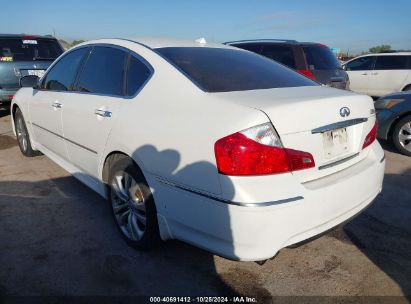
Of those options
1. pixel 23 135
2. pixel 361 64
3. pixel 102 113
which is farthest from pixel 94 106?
pixel 361 64

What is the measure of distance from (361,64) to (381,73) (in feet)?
2.65

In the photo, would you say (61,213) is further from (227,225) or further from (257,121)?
(257,121)

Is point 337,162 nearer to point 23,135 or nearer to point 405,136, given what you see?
point 405,136

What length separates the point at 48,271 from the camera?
8.45ft

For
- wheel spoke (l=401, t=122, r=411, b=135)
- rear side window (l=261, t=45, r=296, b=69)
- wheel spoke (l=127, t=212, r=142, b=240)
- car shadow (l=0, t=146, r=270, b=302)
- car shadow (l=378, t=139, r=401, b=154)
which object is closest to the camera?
car shadow (l=0, t=146, r=270, b=302)

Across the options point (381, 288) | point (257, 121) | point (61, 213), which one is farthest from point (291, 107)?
point (61, 213)

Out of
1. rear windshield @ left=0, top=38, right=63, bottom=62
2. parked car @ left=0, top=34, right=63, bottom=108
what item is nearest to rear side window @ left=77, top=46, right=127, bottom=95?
parked car @ left=0, top=34, right=63, bottom=108

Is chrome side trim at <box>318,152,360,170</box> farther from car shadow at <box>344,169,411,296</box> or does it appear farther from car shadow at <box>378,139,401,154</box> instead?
car shadow at <box>378,139,401,154</box>

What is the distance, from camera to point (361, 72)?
451 inches

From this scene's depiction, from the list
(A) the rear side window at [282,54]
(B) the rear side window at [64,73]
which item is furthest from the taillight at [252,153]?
(A) the rear side window at [282,54]

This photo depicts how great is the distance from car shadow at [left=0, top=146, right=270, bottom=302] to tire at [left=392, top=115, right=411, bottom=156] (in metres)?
4.22

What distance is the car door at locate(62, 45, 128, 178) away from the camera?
2.83m

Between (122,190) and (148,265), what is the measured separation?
0.62 m

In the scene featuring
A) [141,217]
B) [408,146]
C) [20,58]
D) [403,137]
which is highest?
[20,58]
